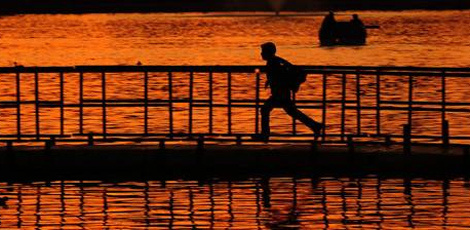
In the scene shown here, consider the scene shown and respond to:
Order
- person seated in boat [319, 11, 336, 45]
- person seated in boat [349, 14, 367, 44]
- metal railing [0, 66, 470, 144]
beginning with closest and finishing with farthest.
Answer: metal railing [0, 66, 470, 144] < person seated in boat [319, 11, 336, 45] < person seated in boat [349, 14, 367, 44]

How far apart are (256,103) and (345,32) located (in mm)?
71043

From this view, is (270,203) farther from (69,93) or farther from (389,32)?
(389,32)

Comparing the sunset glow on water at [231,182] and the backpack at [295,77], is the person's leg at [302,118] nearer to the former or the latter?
the backpack at [295,77]

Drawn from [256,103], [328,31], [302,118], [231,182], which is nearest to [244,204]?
[231,182]

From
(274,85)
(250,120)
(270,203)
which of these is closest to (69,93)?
(250,120)

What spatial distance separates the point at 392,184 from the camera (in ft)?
73.7

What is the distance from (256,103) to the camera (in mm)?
25375

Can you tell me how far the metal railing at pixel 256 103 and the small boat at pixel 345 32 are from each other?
29180 mm

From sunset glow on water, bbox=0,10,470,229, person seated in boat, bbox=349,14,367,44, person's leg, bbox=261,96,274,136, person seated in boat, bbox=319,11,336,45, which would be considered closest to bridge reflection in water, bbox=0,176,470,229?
sunset glow on water, bbox=0,10,470,229

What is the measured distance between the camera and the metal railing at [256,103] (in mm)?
24719

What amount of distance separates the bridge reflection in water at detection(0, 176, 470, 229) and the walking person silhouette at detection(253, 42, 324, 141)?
6.42ft

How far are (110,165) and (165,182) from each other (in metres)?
1.33

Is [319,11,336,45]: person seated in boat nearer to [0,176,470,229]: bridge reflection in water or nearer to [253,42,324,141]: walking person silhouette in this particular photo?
[253,42,324,141]: walking person silhouette

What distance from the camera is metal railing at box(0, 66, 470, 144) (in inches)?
973
